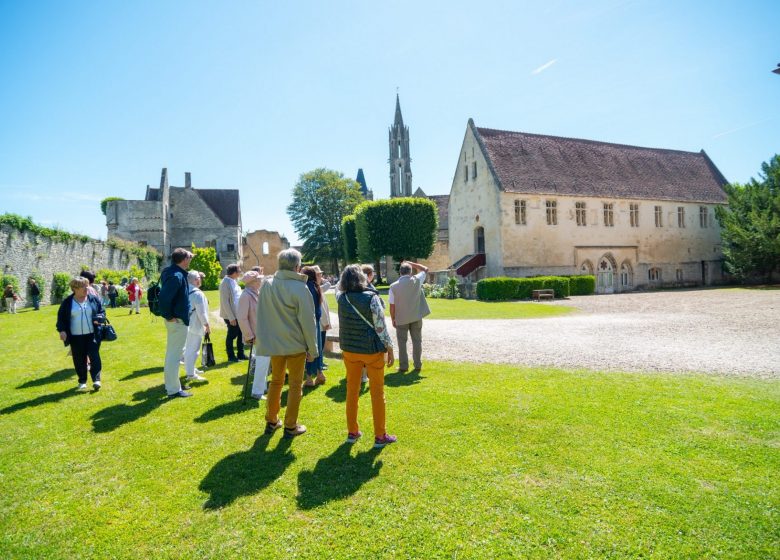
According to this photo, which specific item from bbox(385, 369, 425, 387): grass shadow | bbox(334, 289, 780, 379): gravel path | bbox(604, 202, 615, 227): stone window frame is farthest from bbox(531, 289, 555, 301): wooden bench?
bbox(385, 369, 425, 387): grass shadow

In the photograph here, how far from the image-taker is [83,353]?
6.87 metres

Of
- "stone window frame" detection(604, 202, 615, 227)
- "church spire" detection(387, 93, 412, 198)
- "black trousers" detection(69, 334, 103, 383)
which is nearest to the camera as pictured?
"black trousers" detection(69, 334, 103, 383)

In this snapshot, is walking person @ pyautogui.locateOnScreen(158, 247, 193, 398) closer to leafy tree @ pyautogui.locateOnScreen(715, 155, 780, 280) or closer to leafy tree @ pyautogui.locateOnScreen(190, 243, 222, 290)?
leafy tree @ pyautogui.locateOnScreen(190, 243, 222, 290)

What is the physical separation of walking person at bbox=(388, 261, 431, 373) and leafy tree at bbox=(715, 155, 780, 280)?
112 ft

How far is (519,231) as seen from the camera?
2956 cm

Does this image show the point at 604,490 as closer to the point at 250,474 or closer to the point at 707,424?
the point at 707,424

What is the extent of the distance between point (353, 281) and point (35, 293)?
78.5 ft

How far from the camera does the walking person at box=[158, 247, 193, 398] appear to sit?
623cm

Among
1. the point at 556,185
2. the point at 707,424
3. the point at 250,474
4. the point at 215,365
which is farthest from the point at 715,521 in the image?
the point at 556,185

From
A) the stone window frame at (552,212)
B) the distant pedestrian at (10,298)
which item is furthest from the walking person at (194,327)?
the stone window frame at (552,212)

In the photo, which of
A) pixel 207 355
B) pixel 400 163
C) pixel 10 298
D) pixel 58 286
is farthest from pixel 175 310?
pixel 400 163

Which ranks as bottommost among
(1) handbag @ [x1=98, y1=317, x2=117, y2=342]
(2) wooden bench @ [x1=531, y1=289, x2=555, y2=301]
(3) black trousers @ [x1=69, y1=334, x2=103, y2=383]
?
(2) wooden bench @ [x1=531, y1=289, x2=555, y2=301]

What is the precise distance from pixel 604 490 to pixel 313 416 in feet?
11.2

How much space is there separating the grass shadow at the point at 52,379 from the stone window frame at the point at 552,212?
2873 cm
